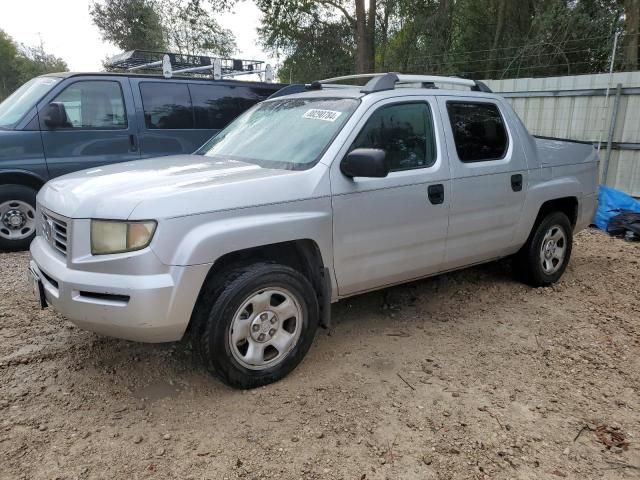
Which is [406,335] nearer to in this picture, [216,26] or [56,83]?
[56,83]

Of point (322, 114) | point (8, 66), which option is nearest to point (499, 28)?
point (322, 114)

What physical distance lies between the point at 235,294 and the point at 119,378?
103 centimetres

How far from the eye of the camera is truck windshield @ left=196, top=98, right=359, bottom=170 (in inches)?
130

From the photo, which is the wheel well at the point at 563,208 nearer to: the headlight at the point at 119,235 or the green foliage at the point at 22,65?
the headlight at the point at 119,235

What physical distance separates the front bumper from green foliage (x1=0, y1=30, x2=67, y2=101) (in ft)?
145

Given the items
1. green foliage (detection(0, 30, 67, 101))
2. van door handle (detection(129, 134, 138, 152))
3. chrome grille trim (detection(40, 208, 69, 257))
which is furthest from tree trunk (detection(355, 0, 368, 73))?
green foliage (detection(0, 30, 67, 101))

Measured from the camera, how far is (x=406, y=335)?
3.81 m

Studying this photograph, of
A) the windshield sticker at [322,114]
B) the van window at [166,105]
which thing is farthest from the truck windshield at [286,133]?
the van window at [166,105]

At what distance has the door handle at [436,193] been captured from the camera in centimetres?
362

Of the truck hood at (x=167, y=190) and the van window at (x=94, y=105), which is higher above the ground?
the van window at (x=94, y=105)

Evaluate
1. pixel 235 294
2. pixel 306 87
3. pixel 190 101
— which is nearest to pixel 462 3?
pixel 190 101

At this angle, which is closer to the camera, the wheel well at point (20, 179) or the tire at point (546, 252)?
the tire at point (546, 252)

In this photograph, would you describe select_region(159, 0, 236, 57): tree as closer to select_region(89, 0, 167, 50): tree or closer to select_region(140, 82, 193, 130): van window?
select_region(89, 0, 167, 50): tree

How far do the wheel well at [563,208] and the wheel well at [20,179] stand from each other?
5362 mm
